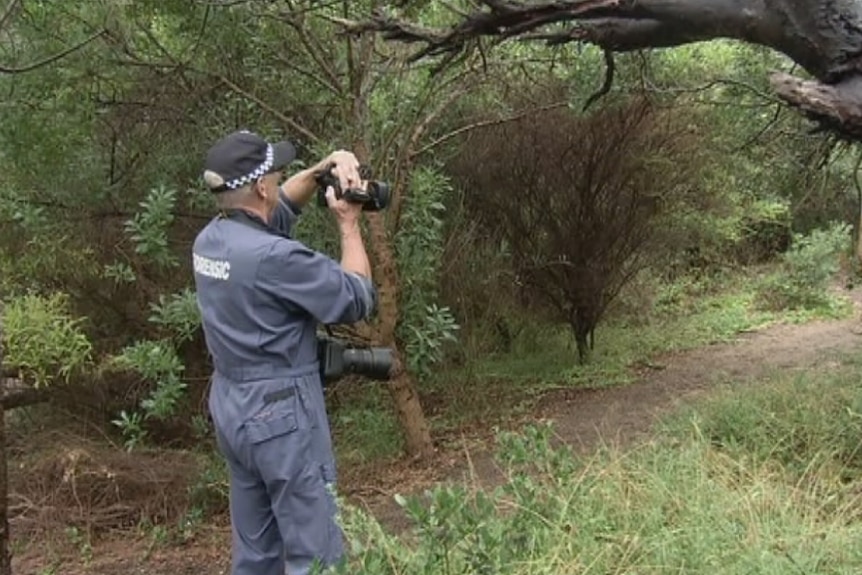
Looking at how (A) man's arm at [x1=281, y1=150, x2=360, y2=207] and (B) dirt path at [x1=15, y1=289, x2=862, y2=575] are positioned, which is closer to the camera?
(A) man's arm at [x1=281, y1=150, x2=360, y2=207]

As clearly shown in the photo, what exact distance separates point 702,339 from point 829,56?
7859 mm

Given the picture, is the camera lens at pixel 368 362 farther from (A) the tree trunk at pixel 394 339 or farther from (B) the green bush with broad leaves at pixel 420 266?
(B) the green bush with broad leaves at pixel 420 266

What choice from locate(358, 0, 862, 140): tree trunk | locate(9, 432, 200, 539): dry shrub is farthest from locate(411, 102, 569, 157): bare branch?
locate(9, 432, 200, 539): dry shrub

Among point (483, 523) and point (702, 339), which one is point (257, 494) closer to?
point (483, 523)

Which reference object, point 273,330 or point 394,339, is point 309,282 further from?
point 394,339

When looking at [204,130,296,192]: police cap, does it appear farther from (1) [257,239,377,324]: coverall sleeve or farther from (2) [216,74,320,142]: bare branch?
(2) [216,74,320,142]: bare branch

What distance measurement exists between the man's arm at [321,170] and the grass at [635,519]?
3.86ft

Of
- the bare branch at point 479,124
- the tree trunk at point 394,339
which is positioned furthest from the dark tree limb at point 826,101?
the bare branch at point 479,124

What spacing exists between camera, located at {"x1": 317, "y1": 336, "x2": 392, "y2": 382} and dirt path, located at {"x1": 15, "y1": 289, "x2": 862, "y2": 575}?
27.1 inches

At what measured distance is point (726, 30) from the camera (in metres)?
5.10

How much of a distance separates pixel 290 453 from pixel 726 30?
289cm

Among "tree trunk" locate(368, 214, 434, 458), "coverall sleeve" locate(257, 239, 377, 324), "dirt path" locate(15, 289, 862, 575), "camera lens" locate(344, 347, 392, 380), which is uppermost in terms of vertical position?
"coverall sleeve" locate(257, 239, 377, 324)

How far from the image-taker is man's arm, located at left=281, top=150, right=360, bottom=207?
4.19 metres

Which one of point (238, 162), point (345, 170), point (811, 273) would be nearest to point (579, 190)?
point (811, 273)
